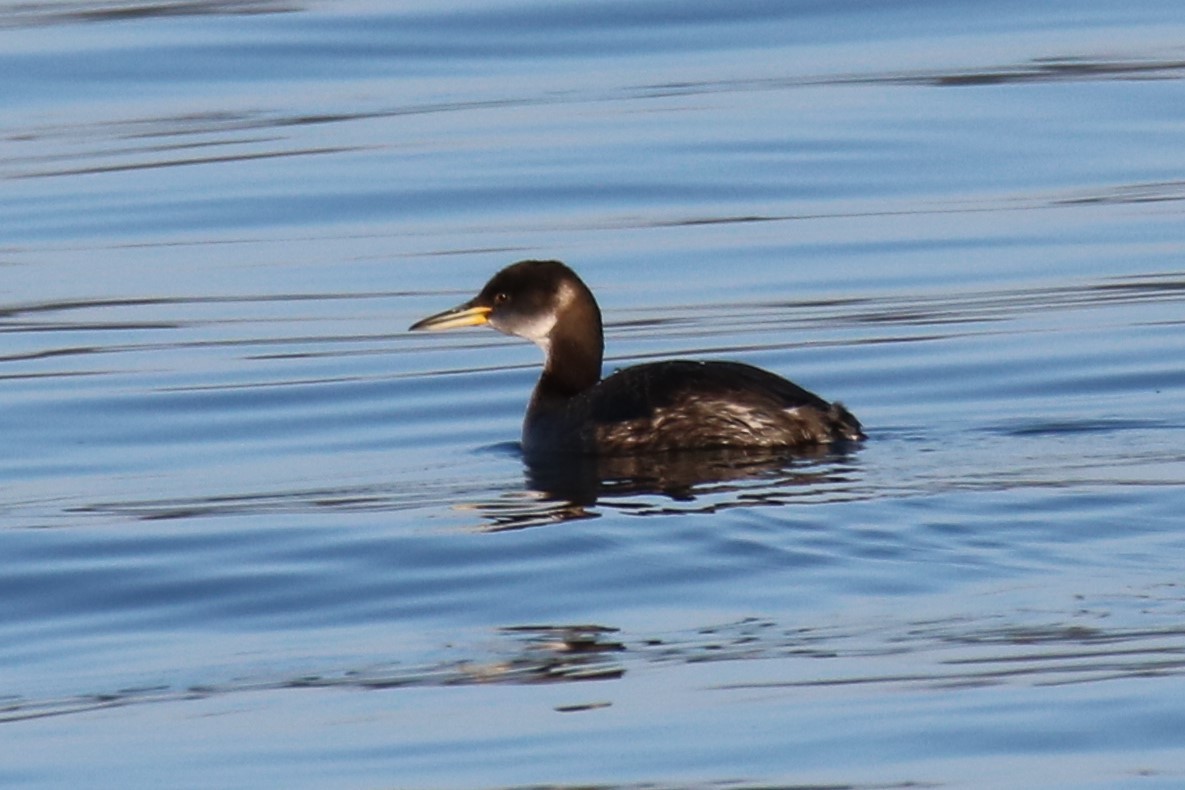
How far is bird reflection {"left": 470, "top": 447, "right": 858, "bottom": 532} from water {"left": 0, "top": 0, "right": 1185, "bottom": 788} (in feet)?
0.15

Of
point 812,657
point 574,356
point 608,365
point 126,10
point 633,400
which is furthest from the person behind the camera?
point 126,10

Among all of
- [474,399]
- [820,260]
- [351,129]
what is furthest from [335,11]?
[474,399]

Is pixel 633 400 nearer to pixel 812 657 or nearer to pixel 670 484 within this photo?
pixel 670 484

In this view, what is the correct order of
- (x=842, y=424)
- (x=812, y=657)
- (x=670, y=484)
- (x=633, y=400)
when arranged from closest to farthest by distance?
(x=812, y=657)
(x=670, y=484)
(x=842, y=424)
(x=633, y=400)

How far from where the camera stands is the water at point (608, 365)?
7.46 m

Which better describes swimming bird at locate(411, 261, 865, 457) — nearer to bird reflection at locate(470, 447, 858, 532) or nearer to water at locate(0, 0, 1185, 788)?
bird reflection at locate(470, 447, 858, 532)

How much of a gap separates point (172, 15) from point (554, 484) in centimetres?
1718

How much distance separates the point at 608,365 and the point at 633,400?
284 cm

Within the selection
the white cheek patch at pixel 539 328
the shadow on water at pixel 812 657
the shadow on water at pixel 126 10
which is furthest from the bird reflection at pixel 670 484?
the shadow on water at pixel 126 10

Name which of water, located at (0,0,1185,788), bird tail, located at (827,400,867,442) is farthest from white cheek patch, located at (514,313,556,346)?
bird tail, located at (827,400,867,442)

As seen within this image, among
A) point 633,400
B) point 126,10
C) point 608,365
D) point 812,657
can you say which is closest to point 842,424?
point 633,400

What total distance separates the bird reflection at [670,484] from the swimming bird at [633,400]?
73 mm

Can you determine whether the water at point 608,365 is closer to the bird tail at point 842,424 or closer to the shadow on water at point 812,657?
the shadow on water at point 812,657

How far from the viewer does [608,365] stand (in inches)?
568
